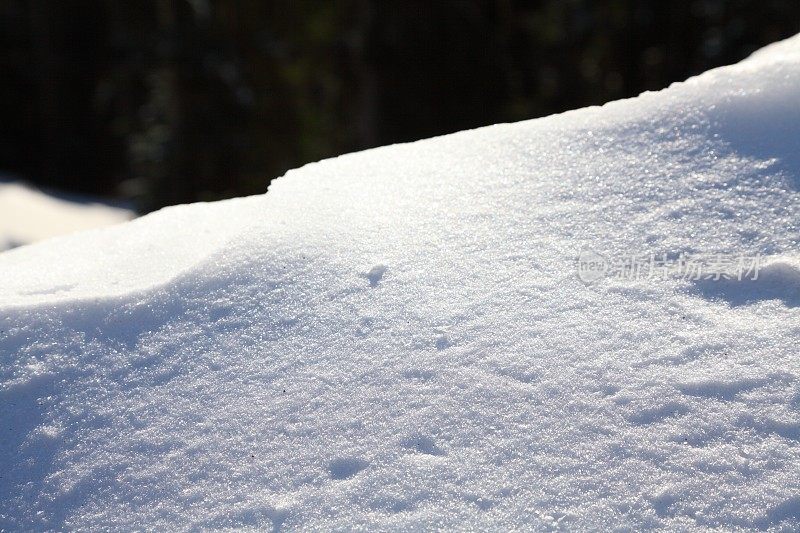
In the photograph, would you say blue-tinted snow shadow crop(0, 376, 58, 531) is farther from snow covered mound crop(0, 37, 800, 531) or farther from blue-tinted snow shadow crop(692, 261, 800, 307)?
blue-tinted snow shadow crop(692, 261, 800, 307)

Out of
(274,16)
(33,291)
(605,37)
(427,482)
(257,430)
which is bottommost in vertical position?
(427,482)

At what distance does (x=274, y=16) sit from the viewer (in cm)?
933

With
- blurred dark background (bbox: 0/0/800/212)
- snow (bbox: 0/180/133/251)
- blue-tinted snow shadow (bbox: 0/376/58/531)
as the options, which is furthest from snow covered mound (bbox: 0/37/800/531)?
blurred dark background (bbox: 0/0/800/212)

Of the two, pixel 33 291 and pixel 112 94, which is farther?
pixel 112 94

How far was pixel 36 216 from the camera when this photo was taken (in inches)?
320

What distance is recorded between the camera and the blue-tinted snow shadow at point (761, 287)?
1.63 m

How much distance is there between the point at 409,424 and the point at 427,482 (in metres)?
0.12

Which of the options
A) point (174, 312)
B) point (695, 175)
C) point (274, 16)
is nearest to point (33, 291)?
point (174, 312)

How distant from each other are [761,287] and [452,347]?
59 centimetres

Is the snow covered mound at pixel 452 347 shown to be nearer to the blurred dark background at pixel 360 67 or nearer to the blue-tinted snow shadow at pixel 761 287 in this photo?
the blue-tinted snow shadow at pixel 761 287

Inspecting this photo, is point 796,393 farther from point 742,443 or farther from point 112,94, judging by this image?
point 112,94

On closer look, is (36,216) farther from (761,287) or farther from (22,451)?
(761,287)

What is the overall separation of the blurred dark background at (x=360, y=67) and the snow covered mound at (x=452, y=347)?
18.2ft

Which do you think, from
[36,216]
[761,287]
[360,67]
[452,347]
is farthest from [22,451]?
[36,216]
